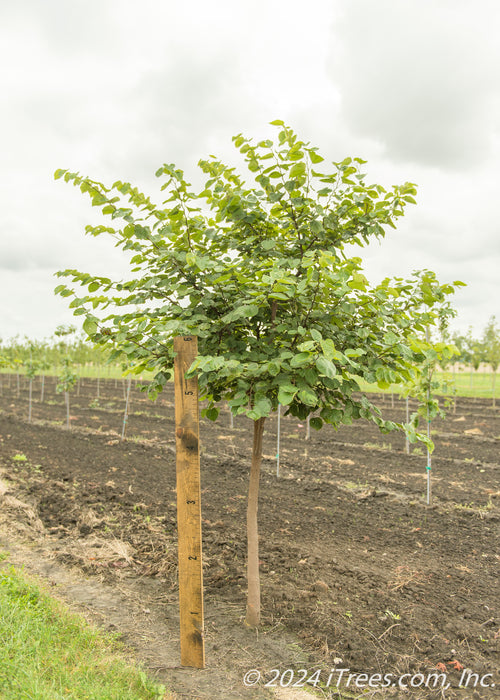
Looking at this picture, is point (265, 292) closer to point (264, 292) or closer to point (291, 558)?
point (264, 292)

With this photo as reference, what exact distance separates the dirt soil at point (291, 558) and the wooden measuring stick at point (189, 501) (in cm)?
32

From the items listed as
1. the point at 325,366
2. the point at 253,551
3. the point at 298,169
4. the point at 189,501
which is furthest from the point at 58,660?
the point at 298,169

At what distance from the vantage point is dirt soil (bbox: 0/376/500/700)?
3770mm

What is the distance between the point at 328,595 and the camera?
475 cm

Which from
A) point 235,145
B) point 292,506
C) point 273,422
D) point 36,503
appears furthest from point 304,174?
point 273,422

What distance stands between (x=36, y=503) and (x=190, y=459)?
5444 millimetres

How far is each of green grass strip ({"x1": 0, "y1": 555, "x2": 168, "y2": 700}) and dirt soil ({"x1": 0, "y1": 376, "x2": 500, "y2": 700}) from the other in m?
0.29

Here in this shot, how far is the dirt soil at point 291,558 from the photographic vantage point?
12.4 feet

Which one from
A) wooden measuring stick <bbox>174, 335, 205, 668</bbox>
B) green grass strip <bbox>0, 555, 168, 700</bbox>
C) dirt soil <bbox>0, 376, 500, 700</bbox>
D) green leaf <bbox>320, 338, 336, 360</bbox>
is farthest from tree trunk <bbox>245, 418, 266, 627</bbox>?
green leaf <bbox>320, 338, 336, 360</bbox>

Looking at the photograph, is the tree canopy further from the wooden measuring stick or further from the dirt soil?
the dirt soil

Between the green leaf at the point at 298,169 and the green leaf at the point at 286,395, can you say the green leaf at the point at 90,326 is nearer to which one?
the green leaf at the point at 286,395

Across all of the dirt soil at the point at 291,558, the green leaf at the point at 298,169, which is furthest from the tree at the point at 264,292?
the dirt soil at the point at 291,558

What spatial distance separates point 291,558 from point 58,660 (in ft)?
9.66

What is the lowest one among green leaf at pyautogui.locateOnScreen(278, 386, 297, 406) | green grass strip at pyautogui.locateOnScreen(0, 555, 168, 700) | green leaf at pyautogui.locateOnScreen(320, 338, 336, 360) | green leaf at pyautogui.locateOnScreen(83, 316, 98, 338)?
green grass strip at pyautogui.locateOnScreen(0, 555, 168, 700)
